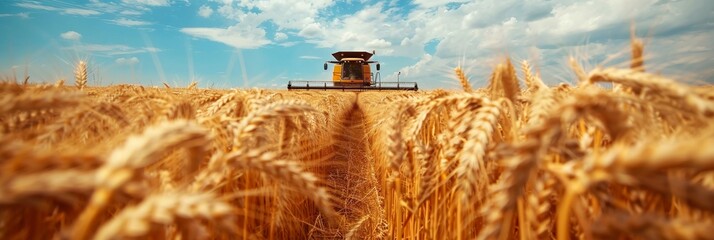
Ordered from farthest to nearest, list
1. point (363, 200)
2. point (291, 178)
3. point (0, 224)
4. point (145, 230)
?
1. point (363, 200)
2. point (291, 178)
3. point (0, 224)
4. point (145, 230)

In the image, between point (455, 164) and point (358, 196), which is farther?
point (358, 196)

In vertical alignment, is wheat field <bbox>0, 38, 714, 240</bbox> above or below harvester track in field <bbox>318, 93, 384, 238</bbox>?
above

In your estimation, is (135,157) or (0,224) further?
(0,224)

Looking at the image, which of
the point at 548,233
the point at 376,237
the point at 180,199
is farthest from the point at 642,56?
the point at 376,237

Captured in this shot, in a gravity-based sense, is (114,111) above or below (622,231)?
above

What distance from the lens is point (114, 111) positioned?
1.29m

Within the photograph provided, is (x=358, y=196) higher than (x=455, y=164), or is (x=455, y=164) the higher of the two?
(x=455, y=164)

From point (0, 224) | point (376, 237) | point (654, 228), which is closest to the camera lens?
point (654, 228)

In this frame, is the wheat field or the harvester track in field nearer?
the wheat field

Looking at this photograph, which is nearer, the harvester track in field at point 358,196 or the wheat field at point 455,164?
the wheat field at point 455,164

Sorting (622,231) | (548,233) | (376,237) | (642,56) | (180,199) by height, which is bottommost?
(376,237)

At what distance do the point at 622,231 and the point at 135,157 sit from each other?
890mm

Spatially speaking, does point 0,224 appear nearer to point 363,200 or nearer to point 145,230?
point 145,230

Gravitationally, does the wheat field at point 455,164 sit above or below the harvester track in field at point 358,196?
above
